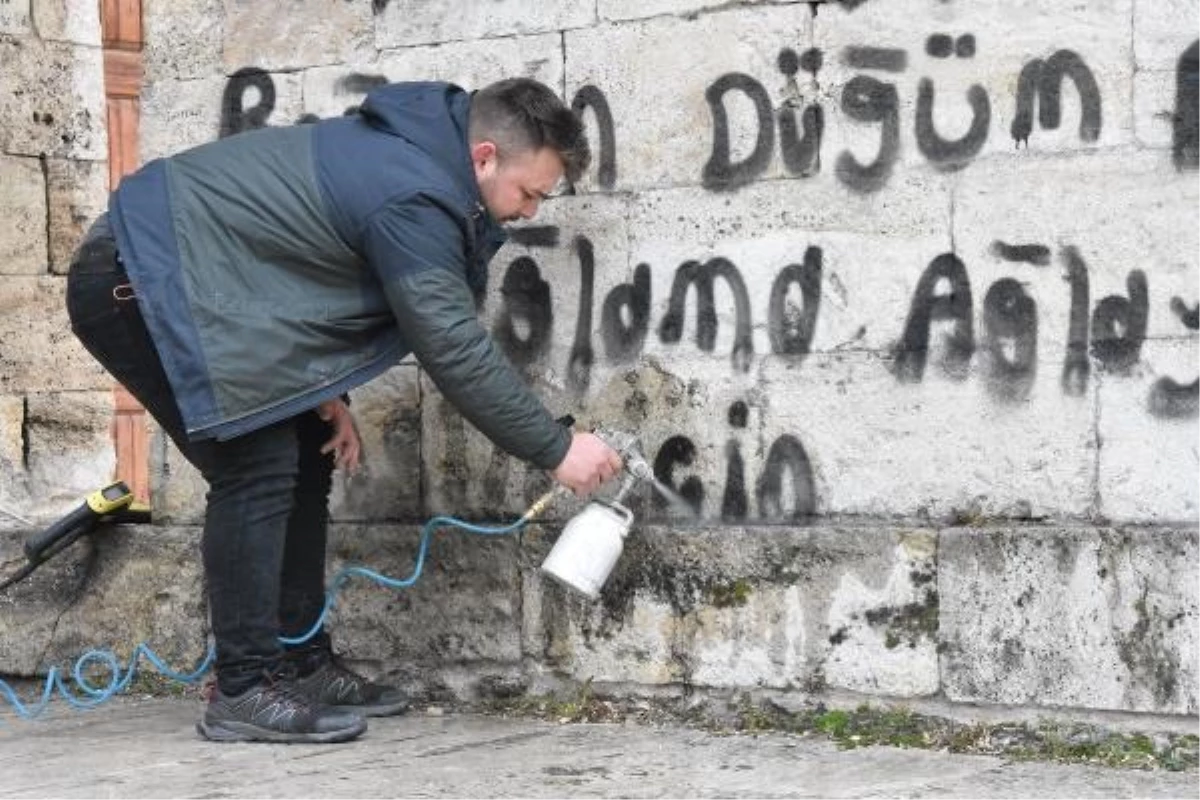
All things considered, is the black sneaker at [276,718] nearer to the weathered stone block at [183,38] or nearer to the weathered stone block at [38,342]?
the weathered stone block at [183,38]

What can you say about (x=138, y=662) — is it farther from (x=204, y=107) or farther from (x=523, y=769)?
(x=523, y=769)

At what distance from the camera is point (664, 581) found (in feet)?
16.5

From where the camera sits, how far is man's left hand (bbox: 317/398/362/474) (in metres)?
5.15

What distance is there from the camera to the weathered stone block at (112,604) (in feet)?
18.7

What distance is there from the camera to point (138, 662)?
5.81 m

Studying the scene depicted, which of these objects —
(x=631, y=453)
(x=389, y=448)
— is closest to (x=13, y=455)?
(x=389, y=448)

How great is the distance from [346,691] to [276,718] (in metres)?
0.44

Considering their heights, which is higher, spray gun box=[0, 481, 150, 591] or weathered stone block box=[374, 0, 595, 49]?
weathered stone block box=[374, 0, 595, 49]

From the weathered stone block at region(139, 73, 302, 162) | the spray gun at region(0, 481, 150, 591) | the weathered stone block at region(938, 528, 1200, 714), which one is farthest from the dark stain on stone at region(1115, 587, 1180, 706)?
the spray gun at region(0, 481, 150, 591)

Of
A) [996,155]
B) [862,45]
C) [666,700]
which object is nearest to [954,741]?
[666,700]

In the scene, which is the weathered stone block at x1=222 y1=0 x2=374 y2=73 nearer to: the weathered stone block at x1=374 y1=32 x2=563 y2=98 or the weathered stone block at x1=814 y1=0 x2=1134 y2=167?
the weathered stone block at x1=374 y1=32 x2=563 y2=98

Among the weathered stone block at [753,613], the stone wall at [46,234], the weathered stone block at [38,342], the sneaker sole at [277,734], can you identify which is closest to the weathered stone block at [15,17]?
the stone wall at [46,234]

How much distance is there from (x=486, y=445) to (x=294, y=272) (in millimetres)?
902

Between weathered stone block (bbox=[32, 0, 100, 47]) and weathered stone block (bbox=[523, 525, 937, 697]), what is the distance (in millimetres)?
3005
